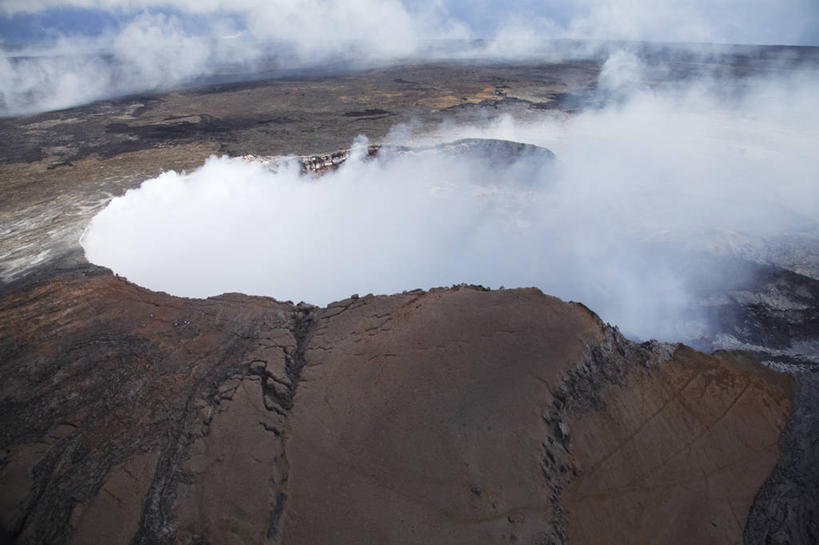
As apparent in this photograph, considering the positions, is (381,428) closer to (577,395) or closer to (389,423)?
(389,423)

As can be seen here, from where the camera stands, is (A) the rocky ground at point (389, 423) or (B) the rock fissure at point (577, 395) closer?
(A) the rocky ground at point (389, 423)

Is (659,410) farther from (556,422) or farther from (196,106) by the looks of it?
(196,106)

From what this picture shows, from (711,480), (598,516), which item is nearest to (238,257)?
(598,516)

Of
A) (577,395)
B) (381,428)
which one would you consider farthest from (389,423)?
(577,395)

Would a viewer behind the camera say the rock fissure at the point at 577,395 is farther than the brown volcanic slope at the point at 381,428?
Yes
